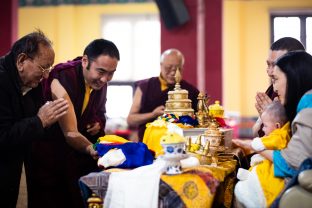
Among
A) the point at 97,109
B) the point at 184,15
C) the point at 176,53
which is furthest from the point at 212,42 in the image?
the point at 97,109

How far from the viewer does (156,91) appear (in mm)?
4641

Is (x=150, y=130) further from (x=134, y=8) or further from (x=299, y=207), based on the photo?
(x=134, y=8)

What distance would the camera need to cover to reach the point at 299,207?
2016 mm

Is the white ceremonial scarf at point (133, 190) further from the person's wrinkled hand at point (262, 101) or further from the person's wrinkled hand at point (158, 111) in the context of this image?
the person's wrinkled hand at point (158, 111)

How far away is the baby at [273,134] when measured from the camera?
2.29 metres

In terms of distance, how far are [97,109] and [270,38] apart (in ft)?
21.7

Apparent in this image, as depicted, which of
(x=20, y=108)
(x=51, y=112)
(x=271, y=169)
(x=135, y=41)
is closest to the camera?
(x=271, y=169)

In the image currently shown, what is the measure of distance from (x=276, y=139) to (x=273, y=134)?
3 centimetres

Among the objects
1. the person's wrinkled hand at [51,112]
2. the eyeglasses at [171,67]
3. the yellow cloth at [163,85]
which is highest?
the eyeglasses at [171,67]

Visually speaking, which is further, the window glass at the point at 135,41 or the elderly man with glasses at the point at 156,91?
the window glass at the point at 135,41

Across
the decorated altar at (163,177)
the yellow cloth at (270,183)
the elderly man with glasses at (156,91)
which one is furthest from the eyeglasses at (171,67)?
the yellow cloth at (270,183)

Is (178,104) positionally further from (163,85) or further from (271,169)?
(163,85)

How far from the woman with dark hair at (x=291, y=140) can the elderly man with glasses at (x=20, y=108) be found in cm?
97

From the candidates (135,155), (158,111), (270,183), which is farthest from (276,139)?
(158,111)
